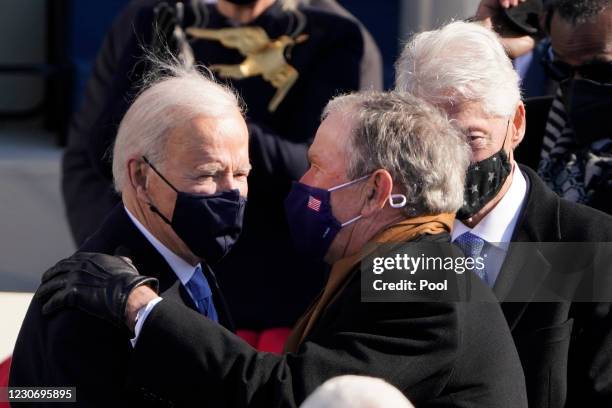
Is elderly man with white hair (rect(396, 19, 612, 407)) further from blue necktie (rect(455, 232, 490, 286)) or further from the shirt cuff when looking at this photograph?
the shirt cuff

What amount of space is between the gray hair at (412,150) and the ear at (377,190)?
0.05ft

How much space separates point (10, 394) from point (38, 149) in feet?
13.4

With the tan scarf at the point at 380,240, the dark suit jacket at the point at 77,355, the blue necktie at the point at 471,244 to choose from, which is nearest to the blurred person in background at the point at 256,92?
the blue necktie at the point at 471,244

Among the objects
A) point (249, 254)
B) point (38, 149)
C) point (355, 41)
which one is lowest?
point (38, 149)

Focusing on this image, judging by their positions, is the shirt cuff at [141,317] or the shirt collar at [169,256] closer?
the shirt cuff at [141,317]

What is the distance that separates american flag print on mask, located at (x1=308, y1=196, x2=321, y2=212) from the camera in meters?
2.88

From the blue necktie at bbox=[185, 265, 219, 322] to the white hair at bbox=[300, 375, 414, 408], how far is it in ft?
3.06

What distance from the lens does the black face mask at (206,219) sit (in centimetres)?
287

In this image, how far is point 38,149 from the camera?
264 inches

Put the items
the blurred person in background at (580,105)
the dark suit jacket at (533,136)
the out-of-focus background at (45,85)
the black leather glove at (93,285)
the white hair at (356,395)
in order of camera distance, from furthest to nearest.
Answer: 1. the out-of-focus background at (45,85)
2. the dark suit jacket at (533,136)
3. the blurred person in background at (580,105)
4. the black leather glove at (93,285)
5. the white hair at (356,395)

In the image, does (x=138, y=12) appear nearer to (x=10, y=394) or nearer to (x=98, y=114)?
(x=98, y=114)

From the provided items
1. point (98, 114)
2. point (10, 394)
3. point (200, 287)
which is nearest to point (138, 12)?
point (98, 114)

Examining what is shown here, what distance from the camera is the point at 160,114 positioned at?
9.39 feet

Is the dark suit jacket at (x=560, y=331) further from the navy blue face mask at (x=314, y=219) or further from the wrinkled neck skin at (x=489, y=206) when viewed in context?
the navy blue face mask at (x=314, y=219)
